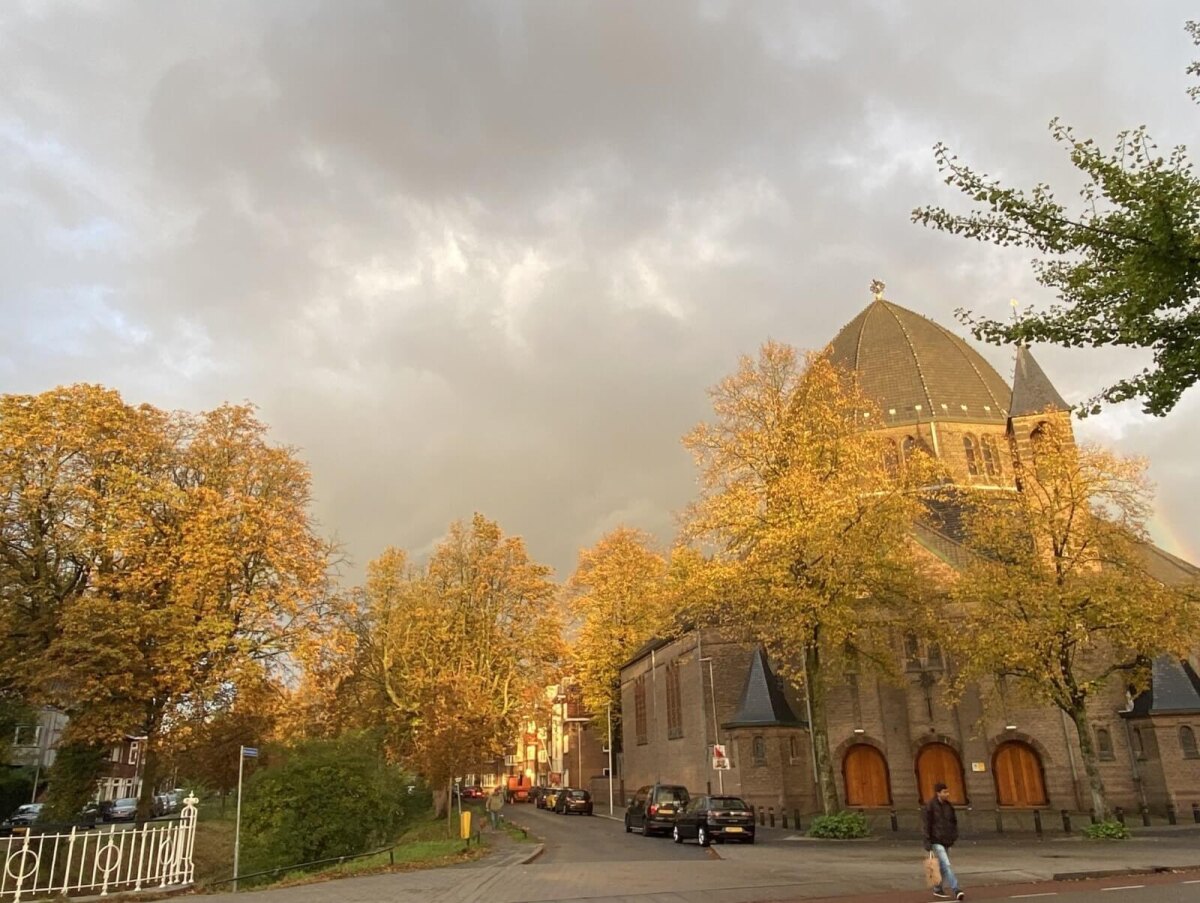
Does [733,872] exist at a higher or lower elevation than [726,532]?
lower

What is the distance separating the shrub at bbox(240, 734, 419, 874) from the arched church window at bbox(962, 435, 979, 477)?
3778cm

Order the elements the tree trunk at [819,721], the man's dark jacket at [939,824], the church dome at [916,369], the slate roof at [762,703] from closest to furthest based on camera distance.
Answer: the man's dark jacket at [939,824], the tree trunk at [819,721], the slate roof at [762,703], the church dome at [916,369]

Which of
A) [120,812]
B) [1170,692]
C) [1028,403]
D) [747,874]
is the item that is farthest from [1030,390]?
[120,812]

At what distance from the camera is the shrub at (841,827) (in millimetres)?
24359

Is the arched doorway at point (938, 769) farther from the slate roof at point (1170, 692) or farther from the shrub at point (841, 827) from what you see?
the shrub at point (841, 827)

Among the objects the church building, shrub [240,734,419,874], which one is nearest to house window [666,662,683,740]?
the church building

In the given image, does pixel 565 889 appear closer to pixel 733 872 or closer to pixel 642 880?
pixel 642 880

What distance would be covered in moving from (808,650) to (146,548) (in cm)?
1992

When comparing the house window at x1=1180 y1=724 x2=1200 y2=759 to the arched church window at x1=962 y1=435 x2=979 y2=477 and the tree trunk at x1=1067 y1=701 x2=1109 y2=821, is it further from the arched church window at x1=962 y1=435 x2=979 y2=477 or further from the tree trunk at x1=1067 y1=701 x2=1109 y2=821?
the arched church window at x1=962 y1=435 x2=979 y2=477

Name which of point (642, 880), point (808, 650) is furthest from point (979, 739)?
point (642, 880)

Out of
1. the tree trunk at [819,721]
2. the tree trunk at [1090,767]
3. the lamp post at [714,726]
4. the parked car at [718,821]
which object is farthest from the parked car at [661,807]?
the tree trunk at [1090,767]

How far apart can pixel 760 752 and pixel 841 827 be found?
10.7 meters

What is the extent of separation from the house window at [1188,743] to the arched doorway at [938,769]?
25.8 feet

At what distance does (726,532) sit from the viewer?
2567 centimetres
